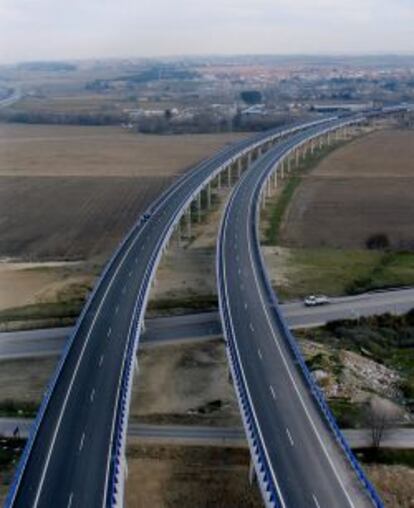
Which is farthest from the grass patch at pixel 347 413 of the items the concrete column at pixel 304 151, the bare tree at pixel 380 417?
the concrete column at pixel 304 151

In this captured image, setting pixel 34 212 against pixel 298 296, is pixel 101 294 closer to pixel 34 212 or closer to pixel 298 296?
pixel 298 296

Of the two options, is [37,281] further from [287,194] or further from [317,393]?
[287,194]

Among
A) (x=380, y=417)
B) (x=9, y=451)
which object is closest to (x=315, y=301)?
(x=380, y=417)

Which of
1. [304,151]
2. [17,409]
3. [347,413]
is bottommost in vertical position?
[17,409]

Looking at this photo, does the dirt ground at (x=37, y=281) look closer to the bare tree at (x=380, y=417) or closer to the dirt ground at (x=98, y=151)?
the bare tree at (x=380, y=417)

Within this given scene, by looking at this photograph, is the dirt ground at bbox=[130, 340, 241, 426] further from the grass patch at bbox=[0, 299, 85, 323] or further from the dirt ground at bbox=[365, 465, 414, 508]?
the grass patch at bbox=[0, 299, 85, 323]
